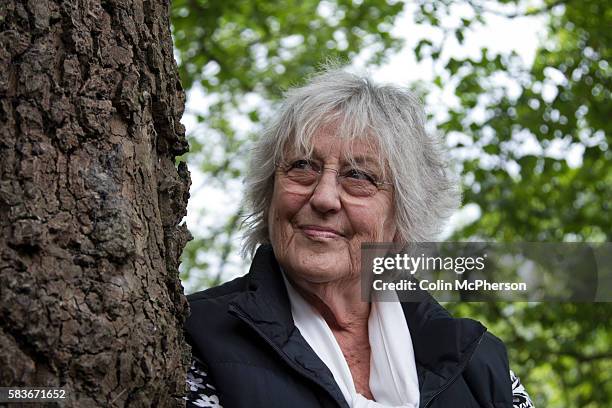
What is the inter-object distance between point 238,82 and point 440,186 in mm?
5567

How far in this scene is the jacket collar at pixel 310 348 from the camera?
2201 millimetres

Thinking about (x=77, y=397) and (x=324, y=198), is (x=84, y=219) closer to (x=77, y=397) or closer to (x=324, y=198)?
(x=77, y=397)

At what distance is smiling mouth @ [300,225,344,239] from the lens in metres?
2.52

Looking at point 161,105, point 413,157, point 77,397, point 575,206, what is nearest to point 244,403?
point 77,397

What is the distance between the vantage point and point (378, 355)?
2.51 meters

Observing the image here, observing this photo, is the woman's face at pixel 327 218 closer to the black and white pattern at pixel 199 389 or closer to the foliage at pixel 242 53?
the black and white pattern at pixel 199 389

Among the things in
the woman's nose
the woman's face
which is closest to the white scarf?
the woman's face

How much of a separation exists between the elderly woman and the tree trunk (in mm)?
518

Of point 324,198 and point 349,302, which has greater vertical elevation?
point 324,198

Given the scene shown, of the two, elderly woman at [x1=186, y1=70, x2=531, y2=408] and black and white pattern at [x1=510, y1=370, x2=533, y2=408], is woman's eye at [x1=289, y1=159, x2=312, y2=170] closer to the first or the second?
elderly woman at [x1=186, y1=70, x2=531, y2=408]

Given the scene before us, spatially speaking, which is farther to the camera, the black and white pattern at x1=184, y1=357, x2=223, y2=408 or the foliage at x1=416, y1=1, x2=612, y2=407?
the foliage at x1=416, y1=1, x2=612, y2=407

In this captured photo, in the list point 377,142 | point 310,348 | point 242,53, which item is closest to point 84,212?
point 310,348

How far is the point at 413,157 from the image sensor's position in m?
2.66

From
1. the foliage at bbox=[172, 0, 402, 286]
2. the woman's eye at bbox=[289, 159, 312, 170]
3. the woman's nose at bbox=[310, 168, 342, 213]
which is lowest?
the woman's nose at bbox=[310, 168, 342, 213]
